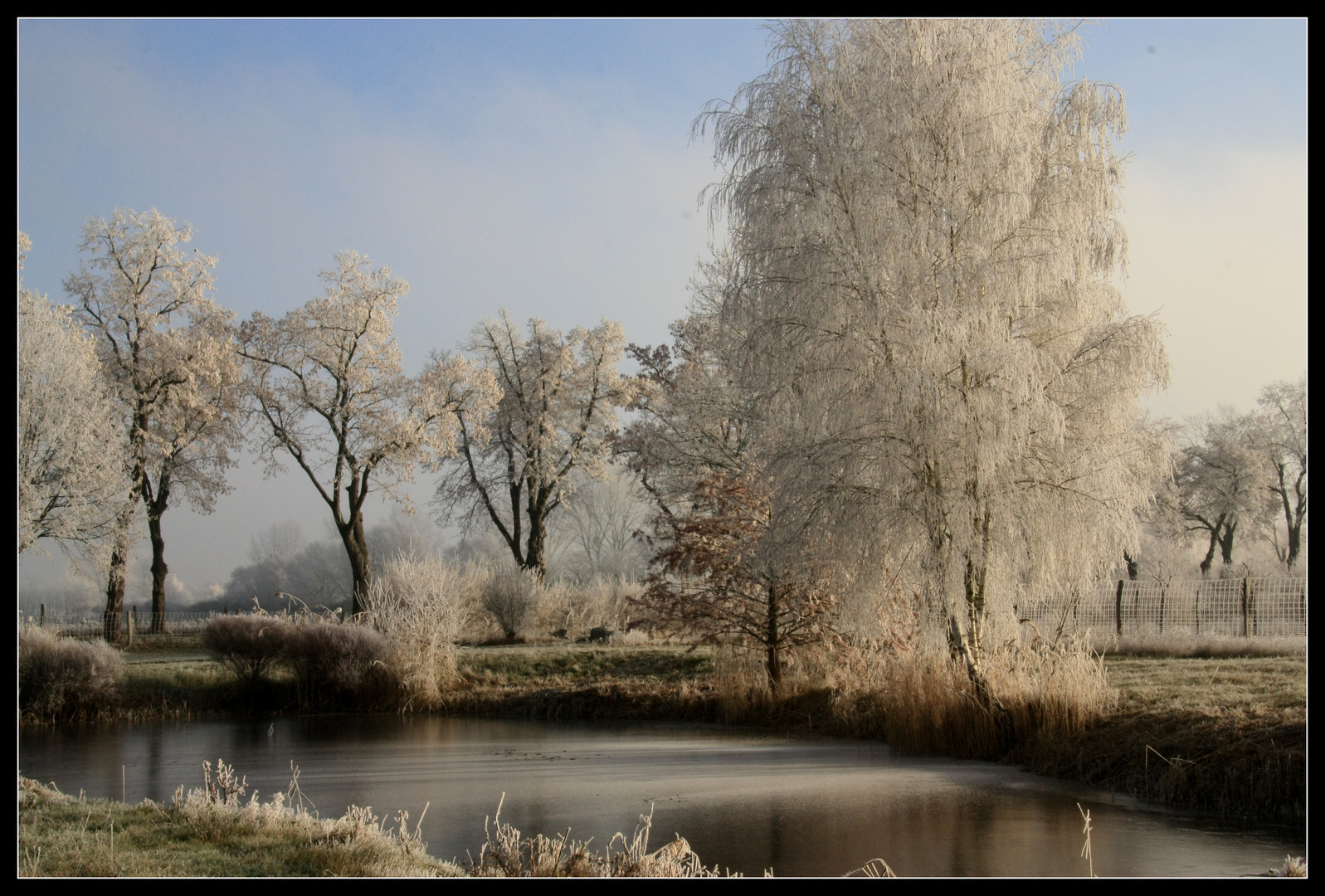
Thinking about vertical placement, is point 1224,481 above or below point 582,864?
above

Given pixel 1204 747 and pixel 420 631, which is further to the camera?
pixel 420 631

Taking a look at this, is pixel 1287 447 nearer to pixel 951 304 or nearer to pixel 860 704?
pixel 860 704

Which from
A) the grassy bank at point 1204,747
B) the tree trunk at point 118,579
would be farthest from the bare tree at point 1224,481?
the tree trunk at point 118,579

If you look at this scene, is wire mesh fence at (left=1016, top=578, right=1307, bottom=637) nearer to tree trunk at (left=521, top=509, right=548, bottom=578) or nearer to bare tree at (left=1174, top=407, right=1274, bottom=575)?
Answer: tree trunk at (left=521, top=509, right=548, bottom=578)

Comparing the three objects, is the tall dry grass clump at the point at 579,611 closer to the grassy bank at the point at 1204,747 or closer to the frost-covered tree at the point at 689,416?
the frost-covered tree at the point at 689,416

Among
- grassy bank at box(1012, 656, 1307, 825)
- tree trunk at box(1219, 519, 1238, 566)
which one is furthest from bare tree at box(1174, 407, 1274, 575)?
grassy bank at box(1012, 656, 1307, 825)

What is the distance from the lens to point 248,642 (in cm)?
2003

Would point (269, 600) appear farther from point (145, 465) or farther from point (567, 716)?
point (567, 716)

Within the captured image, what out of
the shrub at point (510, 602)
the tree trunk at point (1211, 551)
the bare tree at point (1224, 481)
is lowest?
the shrub at point (510, 602)

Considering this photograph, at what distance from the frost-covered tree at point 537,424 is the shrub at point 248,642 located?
43.9ft

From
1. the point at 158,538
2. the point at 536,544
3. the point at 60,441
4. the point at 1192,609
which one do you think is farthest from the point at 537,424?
the point at 1192,609

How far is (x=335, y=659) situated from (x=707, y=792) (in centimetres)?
1128

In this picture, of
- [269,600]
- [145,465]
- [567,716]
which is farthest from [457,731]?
[269,600]

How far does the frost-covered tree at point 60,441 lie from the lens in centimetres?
2338
